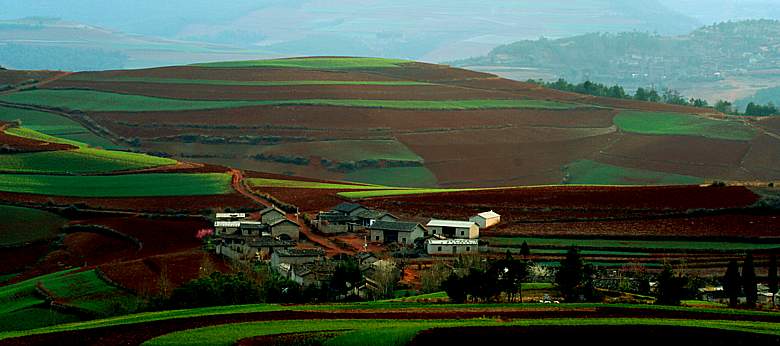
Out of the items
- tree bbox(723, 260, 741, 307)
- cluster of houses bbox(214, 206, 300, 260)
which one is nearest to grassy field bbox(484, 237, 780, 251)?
cluster of houses bbox(214, 206, 300, 260)

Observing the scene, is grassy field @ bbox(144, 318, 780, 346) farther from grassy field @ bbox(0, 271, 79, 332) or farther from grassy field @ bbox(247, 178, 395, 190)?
grassy field @ bbox(247, 178, 395, 190)

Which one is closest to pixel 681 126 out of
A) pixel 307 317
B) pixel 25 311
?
pixel 25 311

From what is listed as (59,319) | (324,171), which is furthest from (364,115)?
(59,319)

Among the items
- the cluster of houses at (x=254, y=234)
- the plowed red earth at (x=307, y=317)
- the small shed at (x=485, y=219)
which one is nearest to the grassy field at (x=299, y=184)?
the cluster of houses at (x=254, y=234)

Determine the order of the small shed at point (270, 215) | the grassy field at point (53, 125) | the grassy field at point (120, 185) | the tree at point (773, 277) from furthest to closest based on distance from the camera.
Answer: the grassy field at point (53, 125) < the grassy field at point (120, 185) < the small shed at point (270, 215) < the tree at point (773, 277)

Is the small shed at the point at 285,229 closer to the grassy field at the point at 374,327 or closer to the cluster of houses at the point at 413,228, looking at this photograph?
the cluster of houses at the point at 413,228

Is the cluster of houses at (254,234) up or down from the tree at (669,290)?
down

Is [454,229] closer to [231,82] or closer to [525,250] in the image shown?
[525,250]
